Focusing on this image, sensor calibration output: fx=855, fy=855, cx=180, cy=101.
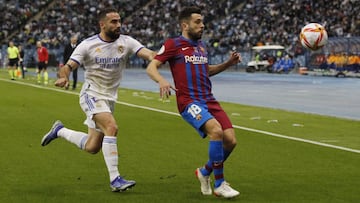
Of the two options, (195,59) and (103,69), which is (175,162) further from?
(195,59)

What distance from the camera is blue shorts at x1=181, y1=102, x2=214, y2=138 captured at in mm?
8750

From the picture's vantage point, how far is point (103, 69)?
9.53m

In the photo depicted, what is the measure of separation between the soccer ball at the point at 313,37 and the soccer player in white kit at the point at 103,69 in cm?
633

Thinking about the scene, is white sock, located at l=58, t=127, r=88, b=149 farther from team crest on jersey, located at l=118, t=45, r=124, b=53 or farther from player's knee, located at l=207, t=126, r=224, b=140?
player's knee, located at l=207, t=126, r=224, b=140

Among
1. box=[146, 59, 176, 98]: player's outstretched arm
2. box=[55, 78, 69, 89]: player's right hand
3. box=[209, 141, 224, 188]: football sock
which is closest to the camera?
box=[146, 59, 176, 98]: player's outstretched arm

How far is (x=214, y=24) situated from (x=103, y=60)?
2186 inches

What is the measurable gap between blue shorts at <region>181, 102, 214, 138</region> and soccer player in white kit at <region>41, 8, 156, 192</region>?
84cm

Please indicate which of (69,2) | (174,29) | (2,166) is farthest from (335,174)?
(69,2)

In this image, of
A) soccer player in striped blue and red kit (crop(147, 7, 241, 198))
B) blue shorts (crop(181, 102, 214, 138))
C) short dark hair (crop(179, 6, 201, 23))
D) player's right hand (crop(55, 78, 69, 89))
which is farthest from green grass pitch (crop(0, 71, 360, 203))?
short dark hair (crop(179, 6, 201, 23))

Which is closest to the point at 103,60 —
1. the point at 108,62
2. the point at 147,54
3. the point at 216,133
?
the point at 108,62

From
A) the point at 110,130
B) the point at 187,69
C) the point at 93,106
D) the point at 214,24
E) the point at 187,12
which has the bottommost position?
the point at 214,24

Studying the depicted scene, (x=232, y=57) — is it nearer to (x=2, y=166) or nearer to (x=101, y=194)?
(x=101, y=194)

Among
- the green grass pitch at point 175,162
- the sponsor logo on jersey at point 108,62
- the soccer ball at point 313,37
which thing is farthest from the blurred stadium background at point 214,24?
the sponsor logo on jersey at point 108,62

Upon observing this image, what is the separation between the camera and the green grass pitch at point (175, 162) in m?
8.95
